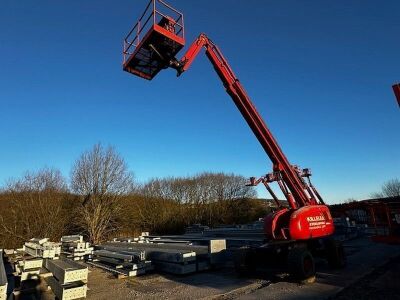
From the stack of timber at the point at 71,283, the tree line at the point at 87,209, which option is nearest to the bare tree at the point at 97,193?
the tree line at the point at 87,209

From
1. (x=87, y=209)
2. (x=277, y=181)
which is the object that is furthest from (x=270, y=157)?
(x=87, y=209)

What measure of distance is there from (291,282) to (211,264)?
11.4 ft

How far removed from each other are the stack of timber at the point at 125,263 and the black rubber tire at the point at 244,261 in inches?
138

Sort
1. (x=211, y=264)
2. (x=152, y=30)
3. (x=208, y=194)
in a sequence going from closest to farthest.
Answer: (x=152, y=30) → (x=211, y=264) → (x=208, y=194)

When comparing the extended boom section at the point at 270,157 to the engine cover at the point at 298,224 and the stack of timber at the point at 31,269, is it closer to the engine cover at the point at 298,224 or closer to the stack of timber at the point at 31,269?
the engine cover at the point at 298,224

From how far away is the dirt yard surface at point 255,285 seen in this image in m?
8.07

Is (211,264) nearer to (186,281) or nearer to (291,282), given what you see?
(186,281)

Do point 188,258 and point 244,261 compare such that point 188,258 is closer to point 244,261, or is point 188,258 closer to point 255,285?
point 244,261

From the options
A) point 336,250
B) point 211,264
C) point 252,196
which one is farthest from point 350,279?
point 252,196

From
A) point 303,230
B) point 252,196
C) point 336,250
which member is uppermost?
point 252,196

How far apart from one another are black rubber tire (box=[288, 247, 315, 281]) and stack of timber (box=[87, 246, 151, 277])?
5.41 metres

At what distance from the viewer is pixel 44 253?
12.0 m

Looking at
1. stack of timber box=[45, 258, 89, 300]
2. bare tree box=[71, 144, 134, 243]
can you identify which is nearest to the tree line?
bare tree box=[71, 144, 134, 243]

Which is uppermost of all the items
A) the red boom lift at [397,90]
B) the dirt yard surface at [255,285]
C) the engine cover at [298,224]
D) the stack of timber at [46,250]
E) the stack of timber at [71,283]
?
the red boom lift at [397,90]
